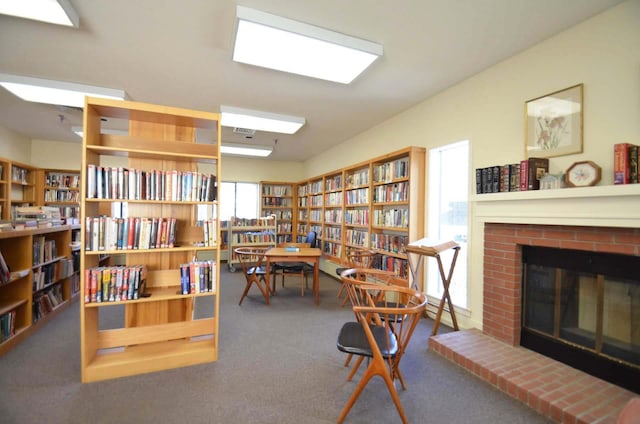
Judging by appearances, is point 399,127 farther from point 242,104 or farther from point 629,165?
point 629,165

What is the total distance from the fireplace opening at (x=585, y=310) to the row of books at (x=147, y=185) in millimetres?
3054

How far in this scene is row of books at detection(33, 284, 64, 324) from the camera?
324 centimetres

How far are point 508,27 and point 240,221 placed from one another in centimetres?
595

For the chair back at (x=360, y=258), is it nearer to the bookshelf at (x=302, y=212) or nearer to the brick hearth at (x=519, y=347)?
the brick hearth at (x=519, y=347)

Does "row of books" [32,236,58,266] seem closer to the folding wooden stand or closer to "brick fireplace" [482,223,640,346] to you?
the folding wooden stand

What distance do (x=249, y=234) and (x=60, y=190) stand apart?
13.4 ft

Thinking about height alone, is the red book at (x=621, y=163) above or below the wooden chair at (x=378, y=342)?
above

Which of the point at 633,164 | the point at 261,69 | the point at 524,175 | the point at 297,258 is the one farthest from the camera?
the point at 297,258

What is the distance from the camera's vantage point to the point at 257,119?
13.7ft

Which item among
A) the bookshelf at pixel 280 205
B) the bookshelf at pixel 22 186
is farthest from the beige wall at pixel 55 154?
the bookshelf at pixel 280 205

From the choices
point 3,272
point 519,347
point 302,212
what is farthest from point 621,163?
point 302,212

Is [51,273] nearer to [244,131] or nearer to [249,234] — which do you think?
[244,131]

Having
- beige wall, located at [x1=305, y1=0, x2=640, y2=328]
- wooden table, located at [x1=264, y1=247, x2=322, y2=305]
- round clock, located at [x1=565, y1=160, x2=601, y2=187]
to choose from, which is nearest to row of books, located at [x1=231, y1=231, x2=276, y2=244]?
wooden table, located at [x1=264, y1=247, x2=322, y2=305]

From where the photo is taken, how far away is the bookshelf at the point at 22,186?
527 cm
